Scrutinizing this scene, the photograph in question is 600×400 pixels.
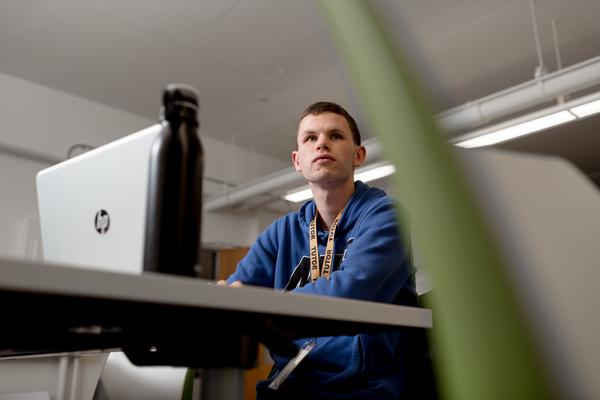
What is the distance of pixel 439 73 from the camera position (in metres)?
0.17

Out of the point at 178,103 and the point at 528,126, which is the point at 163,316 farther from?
→ the point at 528,126

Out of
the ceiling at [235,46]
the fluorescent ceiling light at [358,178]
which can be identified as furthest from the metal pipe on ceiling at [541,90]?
the fluorescent ceiling light at [358,178]

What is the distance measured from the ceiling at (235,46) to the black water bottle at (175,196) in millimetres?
3051

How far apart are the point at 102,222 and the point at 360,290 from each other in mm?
423

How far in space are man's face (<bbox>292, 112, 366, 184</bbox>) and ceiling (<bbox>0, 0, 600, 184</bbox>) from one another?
217cm

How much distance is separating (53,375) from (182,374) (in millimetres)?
2280

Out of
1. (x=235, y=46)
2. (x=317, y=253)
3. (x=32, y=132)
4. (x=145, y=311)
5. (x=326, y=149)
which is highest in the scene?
(x=235, y=46)

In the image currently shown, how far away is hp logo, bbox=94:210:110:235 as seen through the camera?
82 cm

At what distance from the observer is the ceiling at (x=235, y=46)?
13.2ft

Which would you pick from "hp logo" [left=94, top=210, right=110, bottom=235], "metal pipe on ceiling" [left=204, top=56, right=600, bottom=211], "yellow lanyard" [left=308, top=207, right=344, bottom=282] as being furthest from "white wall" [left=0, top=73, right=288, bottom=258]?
"hp logo" [left=94, top=210, right=110, bottom=235]

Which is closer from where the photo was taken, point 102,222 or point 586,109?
point 102,222

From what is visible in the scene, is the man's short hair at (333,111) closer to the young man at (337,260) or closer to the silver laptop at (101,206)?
the young man at (337,260)

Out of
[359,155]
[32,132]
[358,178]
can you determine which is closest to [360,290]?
[359,155]

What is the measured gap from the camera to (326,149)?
153cm
